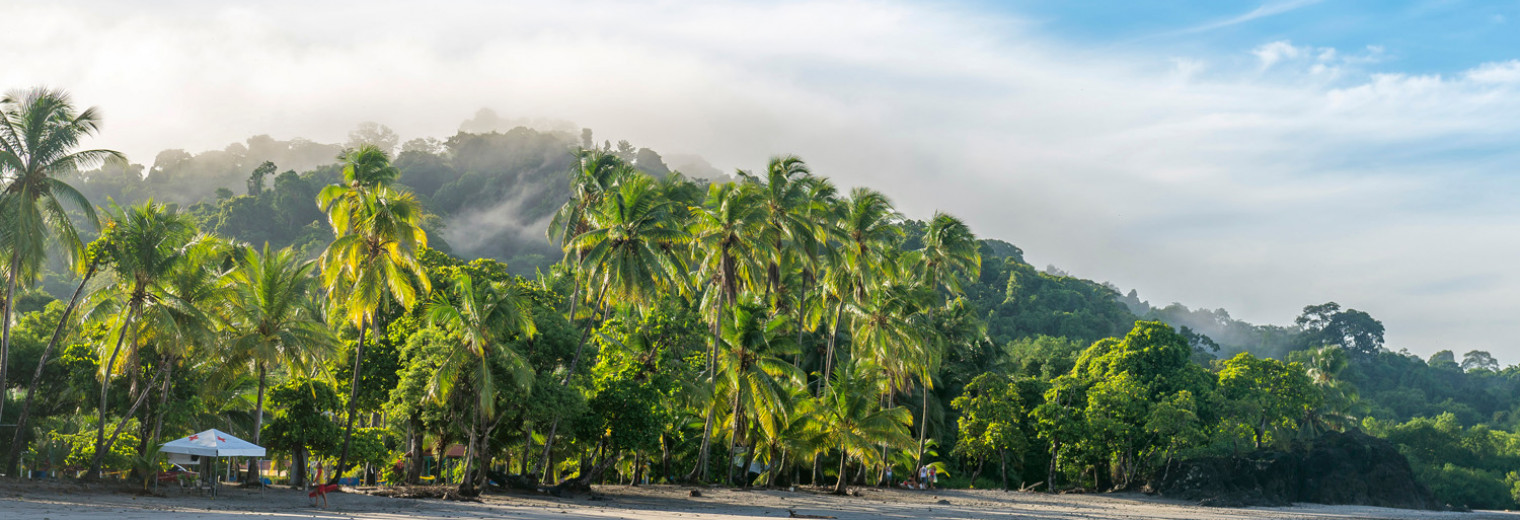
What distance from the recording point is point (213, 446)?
27.5 metres

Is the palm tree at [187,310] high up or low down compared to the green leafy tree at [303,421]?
up

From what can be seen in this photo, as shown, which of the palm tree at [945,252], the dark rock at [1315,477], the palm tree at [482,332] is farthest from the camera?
the dark rock at [1315,477]

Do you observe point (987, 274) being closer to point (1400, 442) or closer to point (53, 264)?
point (1400, 442)

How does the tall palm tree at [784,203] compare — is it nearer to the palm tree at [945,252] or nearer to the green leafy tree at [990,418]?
the palm tree at [945,252]

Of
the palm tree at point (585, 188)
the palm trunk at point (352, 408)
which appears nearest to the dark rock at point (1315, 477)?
the palm tree at point (585, 188)

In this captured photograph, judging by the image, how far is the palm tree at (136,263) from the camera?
29391 mm

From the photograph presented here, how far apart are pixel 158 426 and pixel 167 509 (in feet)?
37.7

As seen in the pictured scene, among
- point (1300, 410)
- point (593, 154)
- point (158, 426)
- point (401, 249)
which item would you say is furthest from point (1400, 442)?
point (158, 426)

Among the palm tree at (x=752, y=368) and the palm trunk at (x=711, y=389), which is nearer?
the palm tree at (x=752, y=368)

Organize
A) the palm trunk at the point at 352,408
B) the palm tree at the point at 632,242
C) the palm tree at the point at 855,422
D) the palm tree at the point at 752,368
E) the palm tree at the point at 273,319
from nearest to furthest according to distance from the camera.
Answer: the palm tree at the point at 273,319 → the palm trunk at the point at 352,408 → the palm tree at the point at 632,242 → the palm tree at the point at 752,368 → the palm tree at the point at 855,422

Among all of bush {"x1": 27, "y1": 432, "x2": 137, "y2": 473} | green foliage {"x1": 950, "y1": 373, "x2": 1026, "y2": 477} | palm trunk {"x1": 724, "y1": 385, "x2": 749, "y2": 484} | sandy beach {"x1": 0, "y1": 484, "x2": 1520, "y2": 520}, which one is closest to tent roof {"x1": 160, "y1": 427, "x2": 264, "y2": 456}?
sandy beach {"x1": 0, "y1": 484, "x2": 1520, "y2": 520}

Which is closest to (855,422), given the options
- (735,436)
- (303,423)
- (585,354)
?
(735,436)

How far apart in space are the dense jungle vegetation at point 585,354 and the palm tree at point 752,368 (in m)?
0.11

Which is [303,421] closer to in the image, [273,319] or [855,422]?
[273,319]
